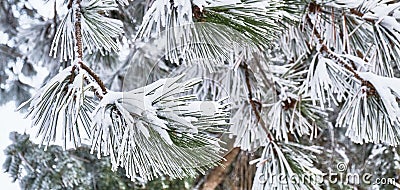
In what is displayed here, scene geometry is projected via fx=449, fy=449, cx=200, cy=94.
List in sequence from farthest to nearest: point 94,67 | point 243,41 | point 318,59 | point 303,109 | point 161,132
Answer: point 94,67, point 303,109, point 318,59, point 243,41, point 161,132

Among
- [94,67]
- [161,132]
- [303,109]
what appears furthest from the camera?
[94,67]

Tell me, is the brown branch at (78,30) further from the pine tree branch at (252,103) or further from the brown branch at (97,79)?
the pine tree branch at (252,103)

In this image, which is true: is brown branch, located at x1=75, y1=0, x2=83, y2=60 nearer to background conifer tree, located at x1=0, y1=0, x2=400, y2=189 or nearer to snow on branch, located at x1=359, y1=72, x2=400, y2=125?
background conifer tree, located at x1=0, y1=0, x2=400, y2=189

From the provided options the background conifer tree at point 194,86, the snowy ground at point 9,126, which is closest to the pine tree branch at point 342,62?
the background conifer tree at point 194,86

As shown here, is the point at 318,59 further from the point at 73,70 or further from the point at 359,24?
the point at 73,70

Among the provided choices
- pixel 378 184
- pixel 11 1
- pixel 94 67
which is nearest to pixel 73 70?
pixel 94 67

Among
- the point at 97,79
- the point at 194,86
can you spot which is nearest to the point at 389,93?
the point at 194,86

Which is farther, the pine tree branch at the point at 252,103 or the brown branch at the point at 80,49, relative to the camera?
the pine tree branch at the point at 252,103

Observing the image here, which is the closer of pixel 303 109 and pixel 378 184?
pixel 303 109

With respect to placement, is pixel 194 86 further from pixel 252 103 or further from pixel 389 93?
pixel 252 103
